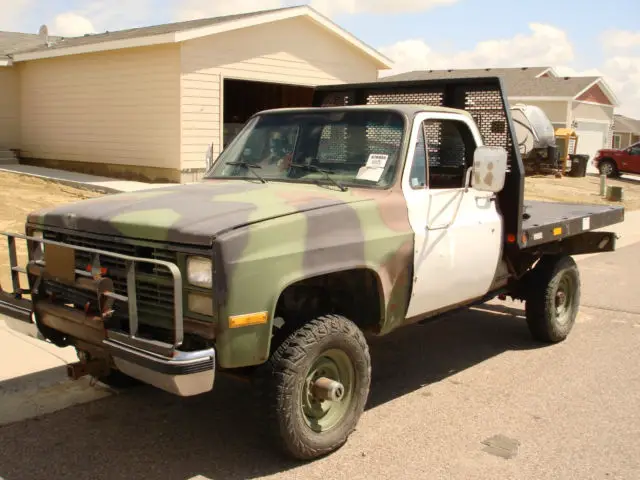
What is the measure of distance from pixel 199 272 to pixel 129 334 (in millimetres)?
491

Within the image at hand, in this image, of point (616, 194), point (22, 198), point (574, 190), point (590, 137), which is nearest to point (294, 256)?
point (22, 198)

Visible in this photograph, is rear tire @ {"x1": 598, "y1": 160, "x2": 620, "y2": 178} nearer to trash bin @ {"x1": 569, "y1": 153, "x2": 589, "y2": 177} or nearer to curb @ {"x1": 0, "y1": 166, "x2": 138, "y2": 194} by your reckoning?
trash bin @ {"x1": 569, "y1": 153, "x2": 589, "y2": 177}

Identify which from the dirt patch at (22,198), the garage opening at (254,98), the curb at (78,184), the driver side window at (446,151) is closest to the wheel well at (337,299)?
the driver side window at (446,151)

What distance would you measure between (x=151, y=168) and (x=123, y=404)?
1191 centimetres

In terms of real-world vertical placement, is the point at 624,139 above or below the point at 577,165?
above

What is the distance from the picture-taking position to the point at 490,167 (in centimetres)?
462

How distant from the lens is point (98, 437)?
13.9 ft

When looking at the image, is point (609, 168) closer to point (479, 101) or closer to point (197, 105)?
point (197, 105)

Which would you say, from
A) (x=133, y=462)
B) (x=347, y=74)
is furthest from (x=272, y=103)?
(x=133, y=462)

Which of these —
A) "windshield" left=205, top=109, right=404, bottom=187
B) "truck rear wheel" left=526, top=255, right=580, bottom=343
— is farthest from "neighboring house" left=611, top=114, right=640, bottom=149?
"windshield" left=205, top=109, right=404, bottom=187

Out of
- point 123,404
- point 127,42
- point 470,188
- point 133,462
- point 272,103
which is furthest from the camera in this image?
point 272,103

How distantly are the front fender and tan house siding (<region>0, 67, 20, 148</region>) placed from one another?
60.3ft

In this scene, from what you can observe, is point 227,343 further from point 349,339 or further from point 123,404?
point 123,404

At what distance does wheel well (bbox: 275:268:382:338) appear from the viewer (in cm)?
414
